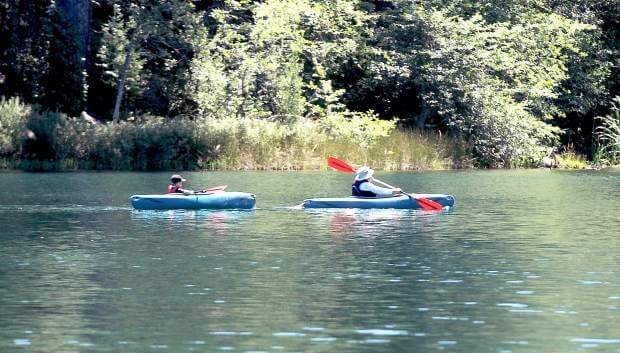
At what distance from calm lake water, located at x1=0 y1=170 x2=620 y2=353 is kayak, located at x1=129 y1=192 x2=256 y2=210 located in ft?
0.65

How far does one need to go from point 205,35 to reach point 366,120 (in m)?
6.49

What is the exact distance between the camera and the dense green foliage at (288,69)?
4309 cm

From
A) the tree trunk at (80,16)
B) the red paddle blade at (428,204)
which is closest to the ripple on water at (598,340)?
the red paddle blade at (428,204)

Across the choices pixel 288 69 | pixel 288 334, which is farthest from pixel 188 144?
pixel 288 334

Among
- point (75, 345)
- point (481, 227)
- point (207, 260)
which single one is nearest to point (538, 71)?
point (481, 227)

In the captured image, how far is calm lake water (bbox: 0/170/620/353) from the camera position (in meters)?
11.7

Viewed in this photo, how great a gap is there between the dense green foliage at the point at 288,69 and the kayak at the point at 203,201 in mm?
16273

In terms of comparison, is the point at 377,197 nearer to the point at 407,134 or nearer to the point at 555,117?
the point at 407,134

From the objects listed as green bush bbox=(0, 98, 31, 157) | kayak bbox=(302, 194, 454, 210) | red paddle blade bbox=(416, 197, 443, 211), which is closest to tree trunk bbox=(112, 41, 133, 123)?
green bush bbox=(0, 98, 31, 157)

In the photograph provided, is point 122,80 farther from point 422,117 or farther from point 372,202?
point 372,202

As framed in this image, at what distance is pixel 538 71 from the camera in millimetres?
48781

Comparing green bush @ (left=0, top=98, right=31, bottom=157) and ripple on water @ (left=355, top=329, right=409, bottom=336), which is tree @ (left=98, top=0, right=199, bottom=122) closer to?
green bush @ (left=0, top=98, right=31, bottom=157)

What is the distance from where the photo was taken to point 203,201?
25.9 meters

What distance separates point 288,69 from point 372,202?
20.6m
